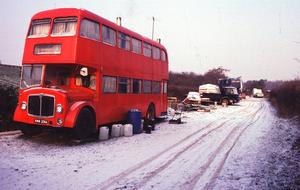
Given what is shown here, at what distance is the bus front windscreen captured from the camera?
9.94 meters

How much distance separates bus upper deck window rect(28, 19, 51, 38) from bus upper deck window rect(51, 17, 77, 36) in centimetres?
30

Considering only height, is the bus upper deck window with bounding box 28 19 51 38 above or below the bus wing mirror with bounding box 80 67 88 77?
above

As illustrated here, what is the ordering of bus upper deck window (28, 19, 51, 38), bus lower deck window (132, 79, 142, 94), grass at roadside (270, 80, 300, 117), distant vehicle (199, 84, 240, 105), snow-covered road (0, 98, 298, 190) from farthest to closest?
distant vehicle (199, 84, 240, 105), grass at roadside (270, 80, 300, 117), bus lower deck window (132, 79, 142, 94), bus upper deck window (28, 19, 51, 38), snow-covered road (0, 98, 298, 190)

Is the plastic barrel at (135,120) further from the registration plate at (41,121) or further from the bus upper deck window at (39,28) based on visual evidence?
the bus upper deck window at (39,28)

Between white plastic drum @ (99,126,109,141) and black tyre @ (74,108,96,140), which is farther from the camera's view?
white plastic drum @ (99,126,109,141)

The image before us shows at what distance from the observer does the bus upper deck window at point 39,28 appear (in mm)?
10172

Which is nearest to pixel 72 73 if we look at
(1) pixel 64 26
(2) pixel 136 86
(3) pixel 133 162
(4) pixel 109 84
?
(4) pixel 109 84

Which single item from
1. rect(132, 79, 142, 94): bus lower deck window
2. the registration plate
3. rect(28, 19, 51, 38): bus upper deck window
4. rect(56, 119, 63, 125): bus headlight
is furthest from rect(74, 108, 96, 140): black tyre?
rect(132, 79, 142, 94): bus lower deck window

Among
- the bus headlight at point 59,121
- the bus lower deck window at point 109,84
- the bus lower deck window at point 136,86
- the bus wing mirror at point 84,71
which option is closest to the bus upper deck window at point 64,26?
the bus wing mirror at point 84,71

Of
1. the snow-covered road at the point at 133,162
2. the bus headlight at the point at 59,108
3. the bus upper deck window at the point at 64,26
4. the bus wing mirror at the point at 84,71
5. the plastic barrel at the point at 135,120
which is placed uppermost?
the bus upper deck window at the point at 64,26

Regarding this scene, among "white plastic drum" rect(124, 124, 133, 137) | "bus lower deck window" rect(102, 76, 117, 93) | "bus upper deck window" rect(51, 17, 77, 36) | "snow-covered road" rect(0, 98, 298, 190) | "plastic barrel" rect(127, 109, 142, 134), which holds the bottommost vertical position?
"snow-covered road" rect(0, 98, 298, 190)

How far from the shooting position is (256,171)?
7.06 metres

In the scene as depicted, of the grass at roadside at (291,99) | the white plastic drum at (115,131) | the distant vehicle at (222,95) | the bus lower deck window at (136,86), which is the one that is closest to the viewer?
the white plastic drum at (115,131)

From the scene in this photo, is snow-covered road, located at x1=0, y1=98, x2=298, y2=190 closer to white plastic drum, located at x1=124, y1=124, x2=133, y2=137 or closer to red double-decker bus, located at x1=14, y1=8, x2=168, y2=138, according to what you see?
white plastic drum, located at x1=124, y1=124, x2=133, y2=137
